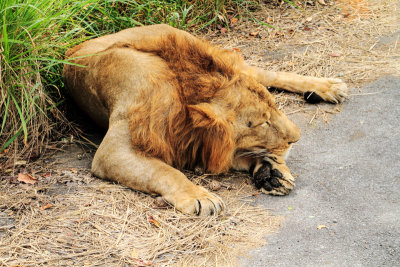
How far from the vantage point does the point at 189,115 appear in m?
3.34

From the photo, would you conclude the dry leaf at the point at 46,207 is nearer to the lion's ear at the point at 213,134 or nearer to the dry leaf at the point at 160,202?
the dry leaf at the point at 160,202

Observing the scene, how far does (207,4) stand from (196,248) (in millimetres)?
3624

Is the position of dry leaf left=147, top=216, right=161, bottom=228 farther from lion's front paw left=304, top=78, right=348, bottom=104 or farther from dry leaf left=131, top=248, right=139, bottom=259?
lion's front paw left=304, top=78, right=348, bottom=104

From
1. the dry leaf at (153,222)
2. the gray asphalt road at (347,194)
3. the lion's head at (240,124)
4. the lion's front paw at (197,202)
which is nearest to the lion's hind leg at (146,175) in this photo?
the lion's front paw at (197,202)

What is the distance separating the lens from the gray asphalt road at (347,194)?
270 centimetres

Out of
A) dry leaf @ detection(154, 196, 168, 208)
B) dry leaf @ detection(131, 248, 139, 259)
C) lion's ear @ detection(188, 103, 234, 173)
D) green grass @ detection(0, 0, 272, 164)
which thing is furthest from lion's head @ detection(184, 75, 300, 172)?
green grass @ detection(0, 0, 272, 164)

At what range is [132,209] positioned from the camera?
3154 millimetres

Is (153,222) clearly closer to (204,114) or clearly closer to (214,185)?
(214,185)

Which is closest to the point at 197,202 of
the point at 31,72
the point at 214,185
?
the point at 214,185

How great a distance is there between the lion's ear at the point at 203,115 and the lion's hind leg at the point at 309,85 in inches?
55.4

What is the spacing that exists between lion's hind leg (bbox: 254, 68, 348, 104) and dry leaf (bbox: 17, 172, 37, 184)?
213cm

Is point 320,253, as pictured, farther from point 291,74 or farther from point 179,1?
point 179,1

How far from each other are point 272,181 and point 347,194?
480 millimetres

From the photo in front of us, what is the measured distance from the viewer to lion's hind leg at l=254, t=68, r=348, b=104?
444cm
